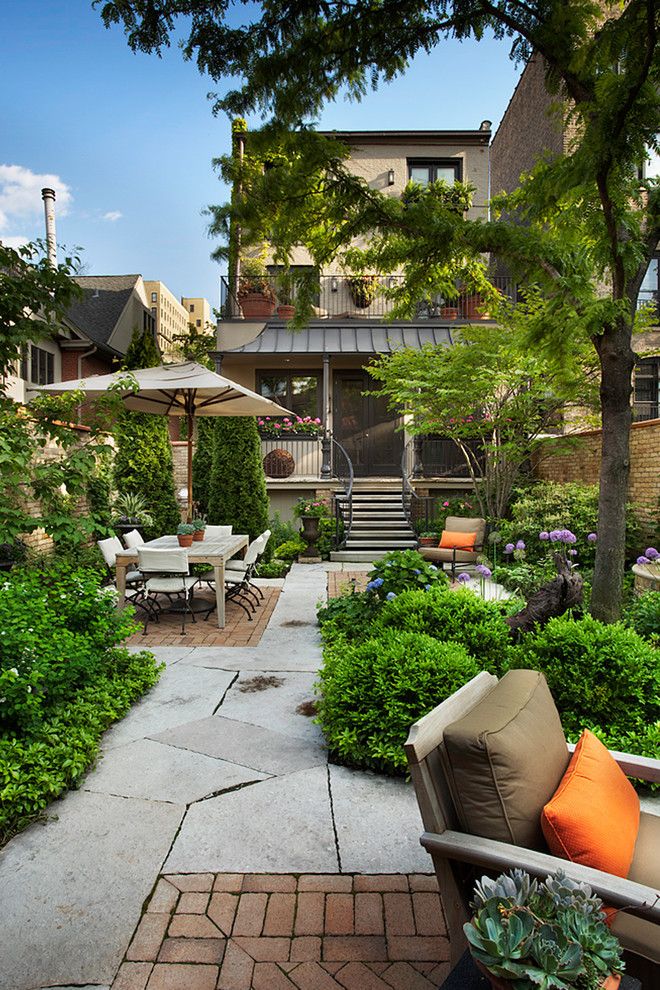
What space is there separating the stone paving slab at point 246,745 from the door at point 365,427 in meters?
12.5

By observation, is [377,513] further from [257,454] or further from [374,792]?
[374,792]

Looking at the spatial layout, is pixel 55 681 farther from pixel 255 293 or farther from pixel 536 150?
pixel 536 150

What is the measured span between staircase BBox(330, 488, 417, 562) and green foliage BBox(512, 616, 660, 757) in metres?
7.97

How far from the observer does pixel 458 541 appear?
10.3 m

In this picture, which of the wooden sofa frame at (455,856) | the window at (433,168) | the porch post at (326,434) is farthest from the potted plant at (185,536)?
the window at (433,168)

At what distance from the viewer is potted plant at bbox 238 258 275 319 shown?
1597 cm

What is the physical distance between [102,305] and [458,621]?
67.3 ft

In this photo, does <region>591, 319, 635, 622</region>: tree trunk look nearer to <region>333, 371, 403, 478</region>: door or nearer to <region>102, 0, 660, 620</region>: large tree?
<region>102, 0, 660, 620</region>: large tree

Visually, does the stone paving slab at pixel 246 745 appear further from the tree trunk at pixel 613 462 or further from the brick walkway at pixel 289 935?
the tree trunk at pixel 613 462

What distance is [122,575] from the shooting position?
6.93 meters

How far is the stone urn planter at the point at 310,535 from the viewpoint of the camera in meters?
12.4

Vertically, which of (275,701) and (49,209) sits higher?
(49,209)

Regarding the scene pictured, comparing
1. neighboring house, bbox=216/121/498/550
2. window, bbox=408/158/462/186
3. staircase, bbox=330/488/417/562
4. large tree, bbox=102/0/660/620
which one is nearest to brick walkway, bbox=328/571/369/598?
staircase, bbox=330/488/417/562

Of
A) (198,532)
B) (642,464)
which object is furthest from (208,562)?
(642,464)
